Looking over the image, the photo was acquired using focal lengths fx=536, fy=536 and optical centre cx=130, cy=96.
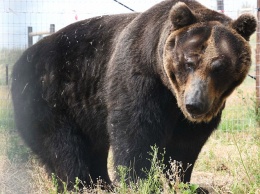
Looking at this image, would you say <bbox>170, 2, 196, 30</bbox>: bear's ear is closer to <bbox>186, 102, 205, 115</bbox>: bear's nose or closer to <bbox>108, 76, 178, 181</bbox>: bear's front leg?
<bbox>108, 76, 178, 181</bbox>: bear's front leg

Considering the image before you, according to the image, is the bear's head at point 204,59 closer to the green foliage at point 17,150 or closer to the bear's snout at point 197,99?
the bear's snout at point 197,99

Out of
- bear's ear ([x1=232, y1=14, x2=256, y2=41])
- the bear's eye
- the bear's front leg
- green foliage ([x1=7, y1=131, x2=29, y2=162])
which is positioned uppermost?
bear's ear ([x1=232, y1=14, x2=256, y2=41])

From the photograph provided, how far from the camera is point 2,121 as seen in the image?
19.0 feet

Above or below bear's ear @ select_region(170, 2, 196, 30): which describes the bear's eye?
below

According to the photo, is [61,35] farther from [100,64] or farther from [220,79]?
[220,79]

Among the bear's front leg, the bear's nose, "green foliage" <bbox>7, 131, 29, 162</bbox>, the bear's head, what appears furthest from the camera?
"green foliage" <bbox>7, 131, 29, 162</bbox>

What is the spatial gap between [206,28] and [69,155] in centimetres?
213

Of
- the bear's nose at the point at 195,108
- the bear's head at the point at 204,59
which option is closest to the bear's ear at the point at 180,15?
the bear's head at the point at 204,59

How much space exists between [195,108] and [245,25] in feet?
3.38

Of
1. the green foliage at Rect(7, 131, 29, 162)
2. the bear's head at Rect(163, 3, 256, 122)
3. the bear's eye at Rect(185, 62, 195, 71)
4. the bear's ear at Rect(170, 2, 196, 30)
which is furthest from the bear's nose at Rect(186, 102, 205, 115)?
the green foliage at Rect(7, 131, 29, 162)

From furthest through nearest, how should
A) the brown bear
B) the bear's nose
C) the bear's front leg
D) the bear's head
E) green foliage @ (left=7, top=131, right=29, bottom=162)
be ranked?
green foliage @ (left=7, top=131, right=29, bottom=162) → the bear's front leg → the brown bear → the bear's head → the bear's nose

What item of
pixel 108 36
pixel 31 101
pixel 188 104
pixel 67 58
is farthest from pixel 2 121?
pixel 188 104

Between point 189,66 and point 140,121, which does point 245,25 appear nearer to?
point 189,66

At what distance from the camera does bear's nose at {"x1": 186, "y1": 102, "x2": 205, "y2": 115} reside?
182 inches
